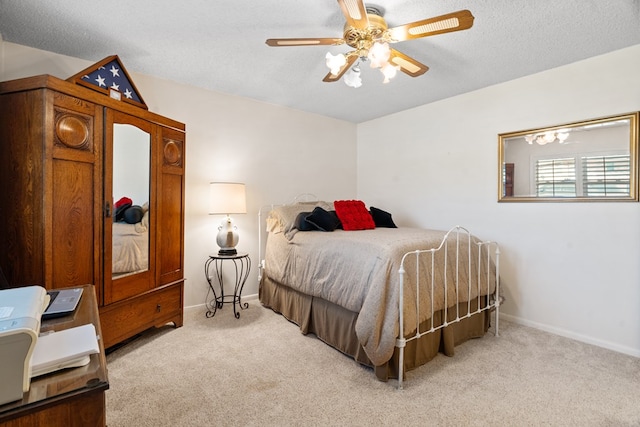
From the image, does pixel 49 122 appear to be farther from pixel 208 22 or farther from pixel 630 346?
pixel 630 346

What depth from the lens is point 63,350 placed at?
2.67 ft

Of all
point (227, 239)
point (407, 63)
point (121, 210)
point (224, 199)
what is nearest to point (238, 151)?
point (224, 199)

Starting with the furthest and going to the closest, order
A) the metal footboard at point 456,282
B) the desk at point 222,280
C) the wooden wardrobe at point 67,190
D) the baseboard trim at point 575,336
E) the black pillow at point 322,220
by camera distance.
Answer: the desk at point 222,280
the black pillow at point 322,220
the baseboard trim at point 575,336
the metal footboard at point 456,282
the wooden wardrobe at point 67,190

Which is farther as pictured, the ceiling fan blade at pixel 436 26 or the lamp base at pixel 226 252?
the lamp base at pixel 226 252

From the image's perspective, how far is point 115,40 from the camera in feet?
7.57

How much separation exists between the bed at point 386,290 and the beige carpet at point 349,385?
0.47 feet

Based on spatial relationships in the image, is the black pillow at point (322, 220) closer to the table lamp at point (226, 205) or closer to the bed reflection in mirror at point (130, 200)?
the table lamp at point (226, 205)

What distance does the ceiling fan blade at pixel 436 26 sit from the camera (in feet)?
4.97

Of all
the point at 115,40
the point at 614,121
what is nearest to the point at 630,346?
the point at 614,121

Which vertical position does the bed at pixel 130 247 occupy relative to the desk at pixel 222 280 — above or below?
above

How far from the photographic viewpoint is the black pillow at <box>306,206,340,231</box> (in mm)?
3012

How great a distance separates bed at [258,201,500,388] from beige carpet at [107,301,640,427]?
0.47 feet

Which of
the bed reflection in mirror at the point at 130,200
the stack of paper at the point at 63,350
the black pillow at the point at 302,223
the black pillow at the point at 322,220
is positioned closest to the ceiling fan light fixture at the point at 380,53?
the black pillow at the point at 322,220

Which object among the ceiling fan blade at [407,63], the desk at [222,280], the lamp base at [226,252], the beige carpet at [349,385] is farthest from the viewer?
the desk at [222,280]
